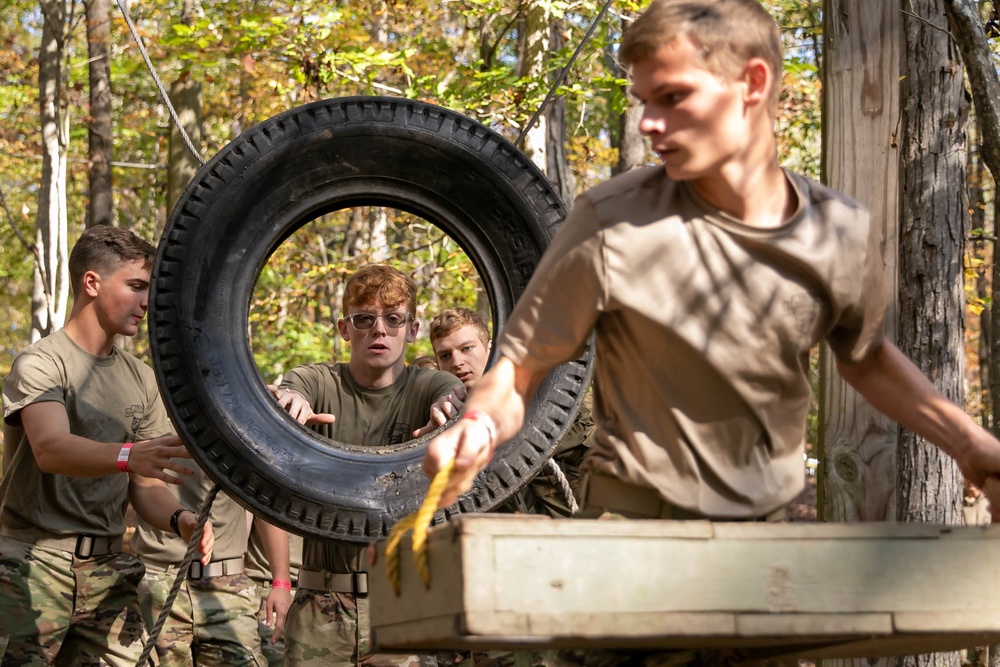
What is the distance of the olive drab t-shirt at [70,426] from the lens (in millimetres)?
5043

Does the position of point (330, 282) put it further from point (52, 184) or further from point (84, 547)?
point (84, 547)

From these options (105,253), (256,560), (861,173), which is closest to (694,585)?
(861,173)

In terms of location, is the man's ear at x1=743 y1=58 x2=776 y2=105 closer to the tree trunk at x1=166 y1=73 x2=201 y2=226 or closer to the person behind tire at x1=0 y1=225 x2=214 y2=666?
the person behind tire at x1=0 y1=225 x2=214 y2=666

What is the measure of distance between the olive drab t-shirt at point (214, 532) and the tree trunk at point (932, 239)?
123 inches

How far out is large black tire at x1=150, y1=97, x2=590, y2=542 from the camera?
4.46 metres

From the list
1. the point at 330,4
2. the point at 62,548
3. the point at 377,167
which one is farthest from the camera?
the point at 330,4

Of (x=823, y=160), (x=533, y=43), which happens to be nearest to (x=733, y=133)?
(x=823, y=160)

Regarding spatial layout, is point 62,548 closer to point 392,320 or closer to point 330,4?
point 392,320

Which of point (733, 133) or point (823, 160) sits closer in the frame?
point (733, 133)

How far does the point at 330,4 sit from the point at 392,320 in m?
9.37

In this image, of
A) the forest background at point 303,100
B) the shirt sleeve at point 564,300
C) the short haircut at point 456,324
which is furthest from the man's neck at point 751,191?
the short haircut at point 456,324

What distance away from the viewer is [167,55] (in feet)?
46.5

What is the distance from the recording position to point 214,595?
20.0 ft

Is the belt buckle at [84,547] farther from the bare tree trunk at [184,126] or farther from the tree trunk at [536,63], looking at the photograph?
the bare tree trunk at [184,126]
